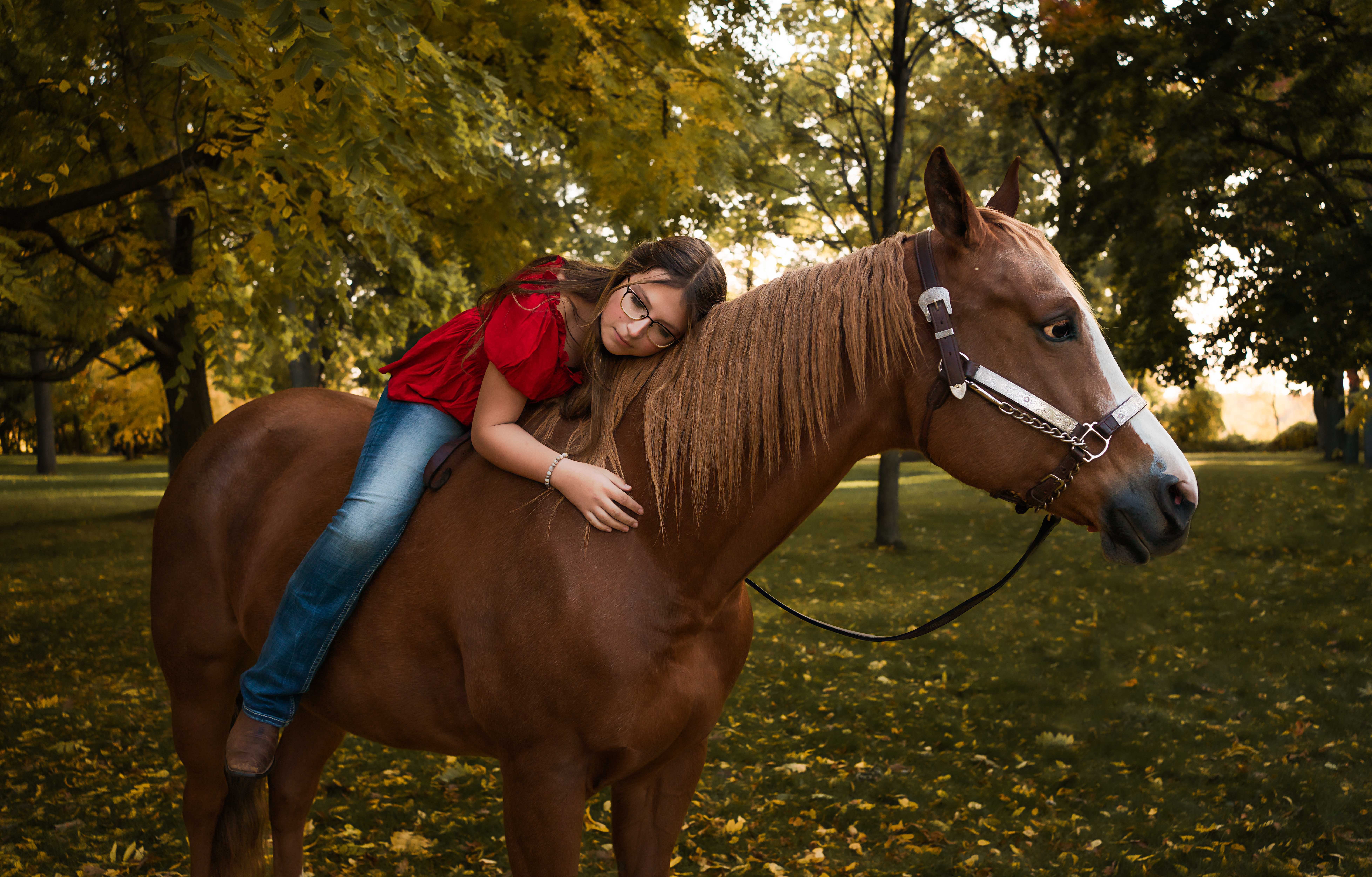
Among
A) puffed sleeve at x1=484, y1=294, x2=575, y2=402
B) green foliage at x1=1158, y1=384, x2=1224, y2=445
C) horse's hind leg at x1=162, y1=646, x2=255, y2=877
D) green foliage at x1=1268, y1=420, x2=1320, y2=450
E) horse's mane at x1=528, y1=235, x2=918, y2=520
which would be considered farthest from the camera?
green foliage at x1=1158, y1=384, x2=1224, y2=445

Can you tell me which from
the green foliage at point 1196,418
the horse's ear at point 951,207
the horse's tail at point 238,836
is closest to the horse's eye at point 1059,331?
the horse's ear at point 951,207

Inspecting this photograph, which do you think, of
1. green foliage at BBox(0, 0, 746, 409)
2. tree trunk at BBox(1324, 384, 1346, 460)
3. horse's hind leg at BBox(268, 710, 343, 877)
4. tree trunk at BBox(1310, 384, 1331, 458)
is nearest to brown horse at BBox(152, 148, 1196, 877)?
horse's hind leg at BBox(268, 710, 343, 877)

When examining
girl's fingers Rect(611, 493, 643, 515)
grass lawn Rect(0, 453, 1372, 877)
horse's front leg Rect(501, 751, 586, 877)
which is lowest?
grass lawn Rect(0, 453, 1372, 877)

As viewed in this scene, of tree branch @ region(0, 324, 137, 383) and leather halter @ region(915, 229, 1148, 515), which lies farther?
tree branch @ region(0, 324, 137, 383)

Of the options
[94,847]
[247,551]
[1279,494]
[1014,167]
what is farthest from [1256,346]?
[94,847]

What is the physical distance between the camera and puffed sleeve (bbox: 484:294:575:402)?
2355mm

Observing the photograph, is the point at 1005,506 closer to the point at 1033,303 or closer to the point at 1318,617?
the point at 1318,617

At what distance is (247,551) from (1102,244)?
1218 centimetres

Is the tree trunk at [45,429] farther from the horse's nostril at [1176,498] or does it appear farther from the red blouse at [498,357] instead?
the horse's nostril at [1176,498]

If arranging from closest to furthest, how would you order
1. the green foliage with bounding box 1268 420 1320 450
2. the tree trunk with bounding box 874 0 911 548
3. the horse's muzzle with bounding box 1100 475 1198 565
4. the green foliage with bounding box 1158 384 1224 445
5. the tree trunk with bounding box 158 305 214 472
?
the horse's muzzle with bounding box 1100 475 1198 565
the tree trunk with bounding box 158 305 214 472
the tree trunk with bounding box 874 0 911 548
the green foliage with bounding box 1268 420 1320 450
the green foliage with bounding box 1158 384 1224 445

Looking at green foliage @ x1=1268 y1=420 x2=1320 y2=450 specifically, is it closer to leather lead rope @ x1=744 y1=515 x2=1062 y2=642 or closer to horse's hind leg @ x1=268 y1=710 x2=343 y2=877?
leather lead rope @ x1=744 y1=515 x2=1062 y2=642

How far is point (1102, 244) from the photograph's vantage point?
39.7 feet

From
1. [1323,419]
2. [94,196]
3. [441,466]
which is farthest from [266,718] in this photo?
[1323,419]

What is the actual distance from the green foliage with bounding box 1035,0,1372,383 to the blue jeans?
8866mm
